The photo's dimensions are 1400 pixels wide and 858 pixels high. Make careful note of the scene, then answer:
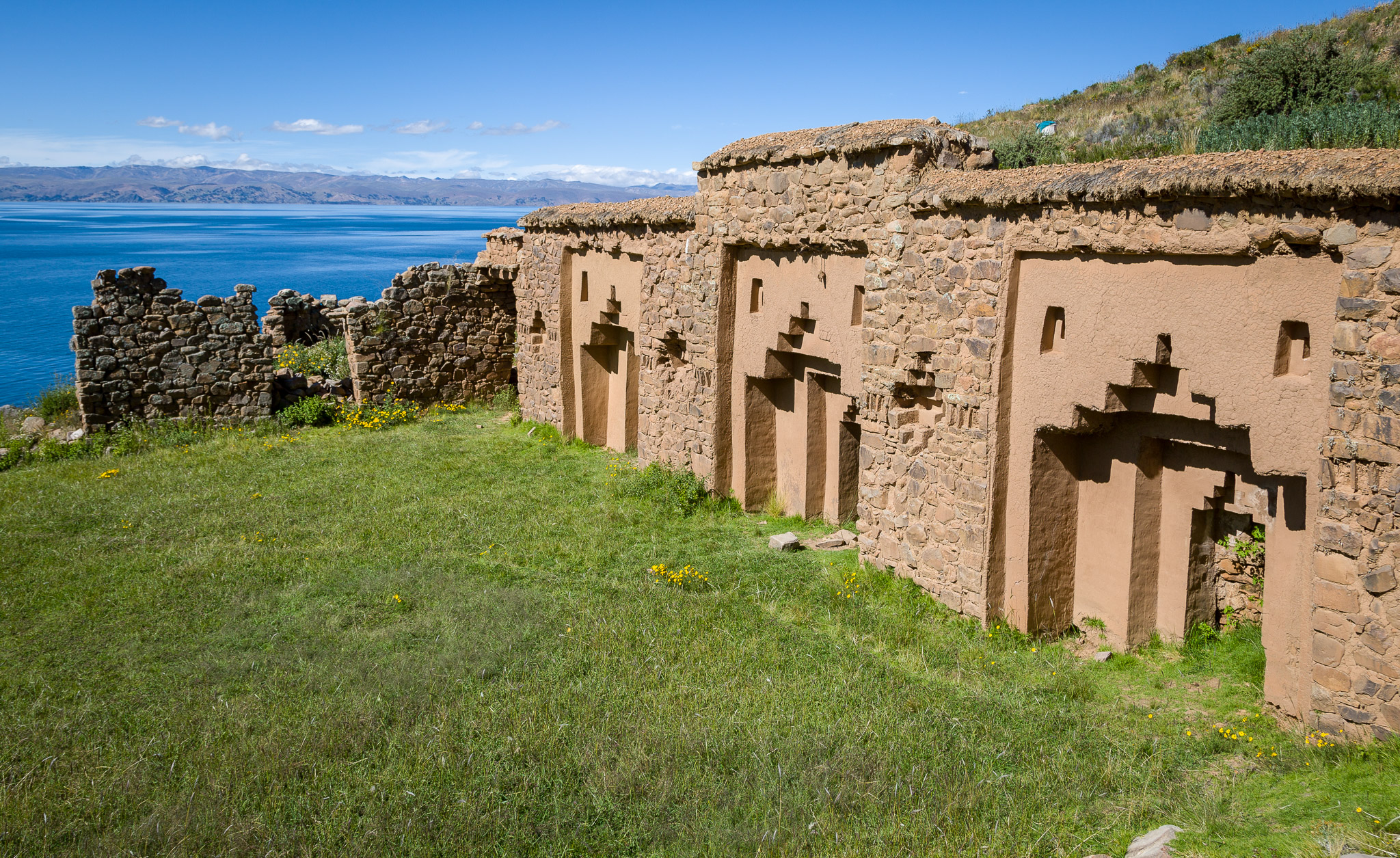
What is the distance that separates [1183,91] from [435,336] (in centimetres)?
2162

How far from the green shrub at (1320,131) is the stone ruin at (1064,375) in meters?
3.12

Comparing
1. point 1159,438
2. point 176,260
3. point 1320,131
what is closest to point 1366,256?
point 1159,438

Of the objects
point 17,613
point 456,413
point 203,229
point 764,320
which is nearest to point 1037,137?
point 764,320

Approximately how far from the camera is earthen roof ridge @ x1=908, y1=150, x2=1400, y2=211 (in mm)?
5324

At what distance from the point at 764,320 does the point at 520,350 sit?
24.9ft

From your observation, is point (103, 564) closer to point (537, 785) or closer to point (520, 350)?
point (537, 785)

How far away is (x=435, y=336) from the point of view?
18.2 metres

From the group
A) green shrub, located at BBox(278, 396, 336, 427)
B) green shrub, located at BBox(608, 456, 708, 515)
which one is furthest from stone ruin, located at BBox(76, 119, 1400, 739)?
green shrub, located at BBox(278, 396, 336, 427)

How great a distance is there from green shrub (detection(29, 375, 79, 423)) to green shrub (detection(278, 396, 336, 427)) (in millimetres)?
3360

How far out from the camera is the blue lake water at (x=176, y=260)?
141 ft

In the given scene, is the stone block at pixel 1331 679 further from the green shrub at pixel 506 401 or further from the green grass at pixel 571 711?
the green shrub at pixel 506 401

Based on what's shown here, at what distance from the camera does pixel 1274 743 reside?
19.5 feet

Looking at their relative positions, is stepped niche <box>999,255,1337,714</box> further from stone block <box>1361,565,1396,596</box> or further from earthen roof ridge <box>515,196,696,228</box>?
earthen roof ridge <box>515,196,696,228</box>

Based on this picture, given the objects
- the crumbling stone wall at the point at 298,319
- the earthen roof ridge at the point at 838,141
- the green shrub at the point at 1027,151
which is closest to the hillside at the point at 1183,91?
the green shrub at the point at 1027,151
